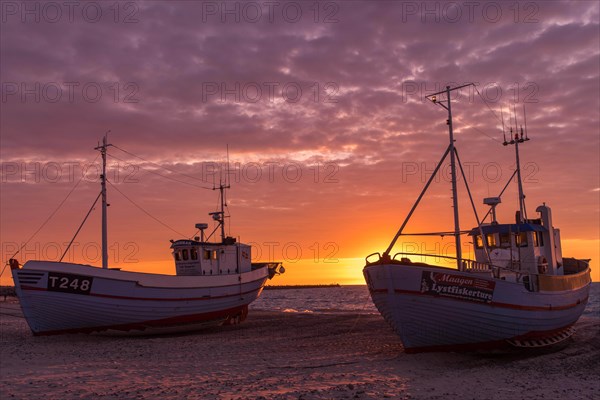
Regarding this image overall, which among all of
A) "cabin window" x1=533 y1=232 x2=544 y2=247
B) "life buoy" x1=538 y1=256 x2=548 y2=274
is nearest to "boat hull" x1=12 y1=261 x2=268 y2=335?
"life buoy" x1=538 y1=256 x2=548 y2=274

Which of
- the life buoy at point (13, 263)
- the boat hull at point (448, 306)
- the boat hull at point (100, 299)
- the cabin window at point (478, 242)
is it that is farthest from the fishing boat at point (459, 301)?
the life buoy at point (13, 263)

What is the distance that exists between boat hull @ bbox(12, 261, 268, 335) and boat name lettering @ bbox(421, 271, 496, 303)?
13.5 meters

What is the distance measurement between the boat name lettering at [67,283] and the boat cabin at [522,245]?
17.5 meters

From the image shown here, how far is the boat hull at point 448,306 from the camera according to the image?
730 inches

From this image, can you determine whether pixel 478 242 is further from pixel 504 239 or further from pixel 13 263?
pixel 13 263

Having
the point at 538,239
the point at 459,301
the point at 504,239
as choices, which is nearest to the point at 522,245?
the point at 504,239

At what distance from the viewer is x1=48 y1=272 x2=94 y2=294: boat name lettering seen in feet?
78.0

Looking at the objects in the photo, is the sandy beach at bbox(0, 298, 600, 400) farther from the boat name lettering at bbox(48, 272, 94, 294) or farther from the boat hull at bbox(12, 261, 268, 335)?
the boat name lettering at bbox(48, 272, 94, 294)

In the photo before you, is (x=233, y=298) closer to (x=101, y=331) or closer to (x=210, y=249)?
(x=210, y=249)

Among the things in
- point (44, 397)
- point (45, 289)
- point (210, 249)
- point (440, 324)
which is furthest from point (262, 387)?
point (210, 249)

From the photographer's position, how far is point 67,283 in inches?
939

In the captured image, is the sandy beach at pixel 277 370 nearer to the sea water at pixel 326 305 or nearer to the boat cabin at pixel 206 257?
the boat cabin at pixel 206 257

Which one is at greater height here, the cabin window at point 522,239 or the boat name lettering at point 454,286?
the cabin window at point 522,239

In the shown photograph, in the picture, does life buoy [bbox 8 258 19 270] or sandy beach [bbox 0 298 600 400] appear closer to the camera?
sandy beach [bbox 0 298 600 400]
